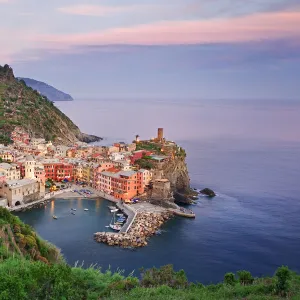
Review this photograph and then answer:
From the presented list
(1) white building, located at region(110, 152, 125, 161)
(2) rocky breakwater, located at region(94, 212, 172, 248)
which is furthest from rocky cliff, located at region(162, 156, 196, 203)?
(2) rocky breakwater, located at region(94, 212, 172, 248)

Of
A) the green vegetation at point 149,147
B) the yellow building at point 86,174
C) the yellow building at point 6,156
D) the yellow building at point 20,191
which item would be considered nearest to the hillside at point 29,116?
the yellow building at point 6,156

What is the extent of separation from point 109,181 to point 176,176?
6273 millimetres

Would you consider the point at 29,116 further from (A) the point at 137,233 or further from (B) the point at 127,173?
(A) the point at 137,233

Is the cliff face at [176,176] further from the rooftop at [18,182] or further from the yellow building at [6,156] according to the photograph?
the yellow building at [6,156]

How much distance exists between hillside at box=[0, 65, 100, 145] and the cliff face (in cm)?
2223

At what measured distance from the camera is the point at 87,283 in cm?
1299

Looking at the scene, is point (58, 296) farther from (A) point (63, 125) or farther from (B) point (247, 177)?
(A) point (63, 125)

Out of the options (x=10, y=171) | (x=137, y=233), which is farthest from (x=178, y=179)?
(x=10, y=171)

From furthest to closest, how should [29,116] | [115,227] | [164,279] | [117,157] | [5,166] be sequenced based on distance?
[29,116]
[117,157]
[5,166]
[115,227]
[164,279]

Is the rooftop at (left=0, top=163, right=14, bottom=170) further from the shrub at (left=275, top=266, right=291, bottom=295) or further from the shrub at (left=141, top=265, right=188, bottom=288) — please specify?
the shrub at (left=275, top=266, right=291, bottom=295)

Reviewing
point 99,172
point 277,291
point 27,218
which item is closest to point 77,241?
point 27,218

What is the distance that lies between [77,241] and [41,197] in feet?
30.9

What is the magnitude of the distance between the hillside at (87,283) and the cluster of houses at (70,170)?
13.5 m

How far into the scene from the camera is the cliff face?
36125 millimetres
